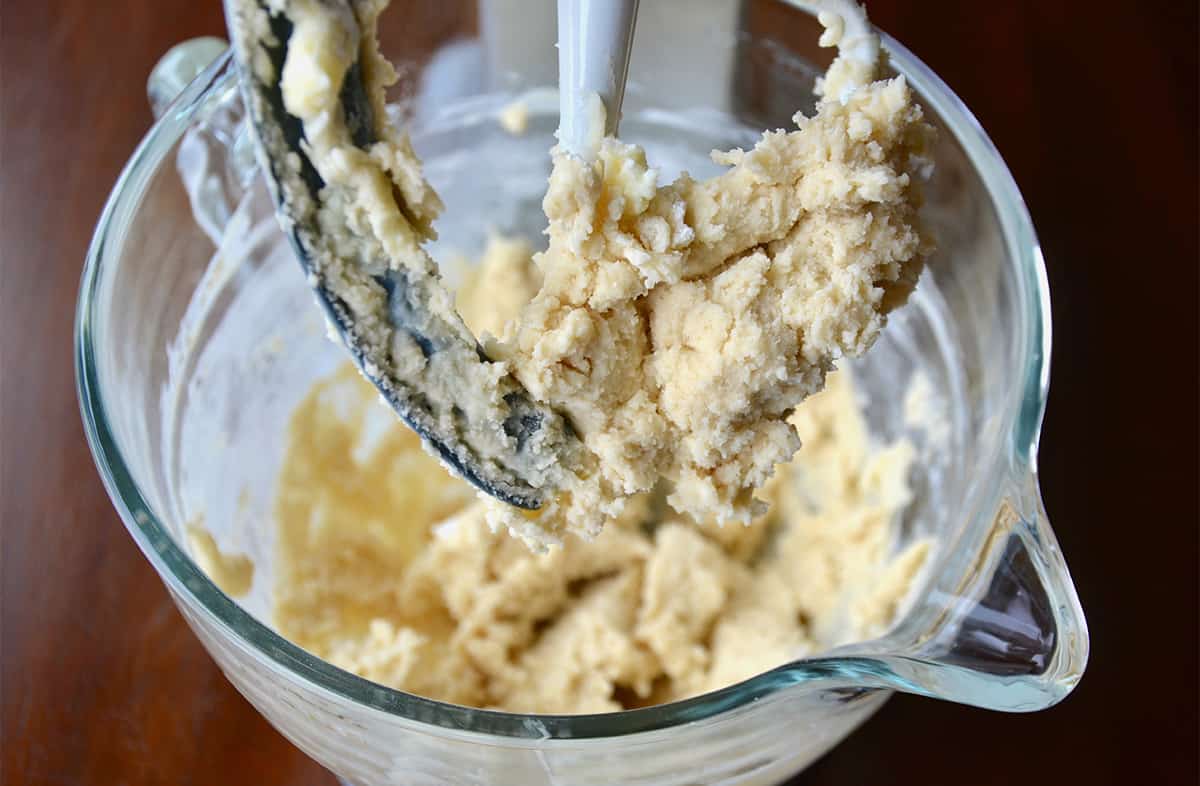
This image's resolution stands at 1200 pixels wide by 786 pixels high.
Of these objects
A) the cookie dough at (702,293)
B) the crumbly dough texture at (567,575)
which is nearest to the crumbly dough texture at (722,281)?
the cookie dough at (702,293)

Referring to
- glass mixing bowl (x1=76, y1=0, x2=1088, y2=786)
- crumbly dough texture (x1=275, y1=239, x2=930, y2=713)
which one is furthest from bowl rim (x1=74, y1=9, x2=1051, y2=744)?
crumbly dough texture (x1=275, y1=239, x2=930, y2=713)

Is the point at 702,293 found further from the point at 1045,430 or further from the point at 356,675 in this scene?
the point at 1045,430

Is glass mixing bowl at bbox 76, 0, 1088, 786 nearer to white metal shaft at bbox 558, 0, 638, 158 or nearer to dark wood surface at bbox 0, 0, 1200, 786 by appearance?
dark wood surface at bbox 0, 0, 1200, 786

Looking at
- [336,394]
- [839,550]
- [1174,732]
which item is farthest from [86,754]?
[1174,732]

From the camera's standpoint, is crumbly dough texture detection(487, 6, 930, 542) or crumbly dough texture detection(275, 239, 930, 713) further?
crumbly dough texture detection(275, 239, 930, 713)

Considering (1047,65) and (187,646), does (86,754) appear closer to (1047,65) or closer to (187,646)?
(187,646)

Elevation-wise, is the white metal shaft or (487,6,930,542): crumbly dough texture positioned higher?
the white metal shaft

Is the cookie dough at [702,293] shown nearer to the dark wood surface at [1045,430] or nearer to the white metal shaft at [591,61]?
the white metal shaft at [591,61]
